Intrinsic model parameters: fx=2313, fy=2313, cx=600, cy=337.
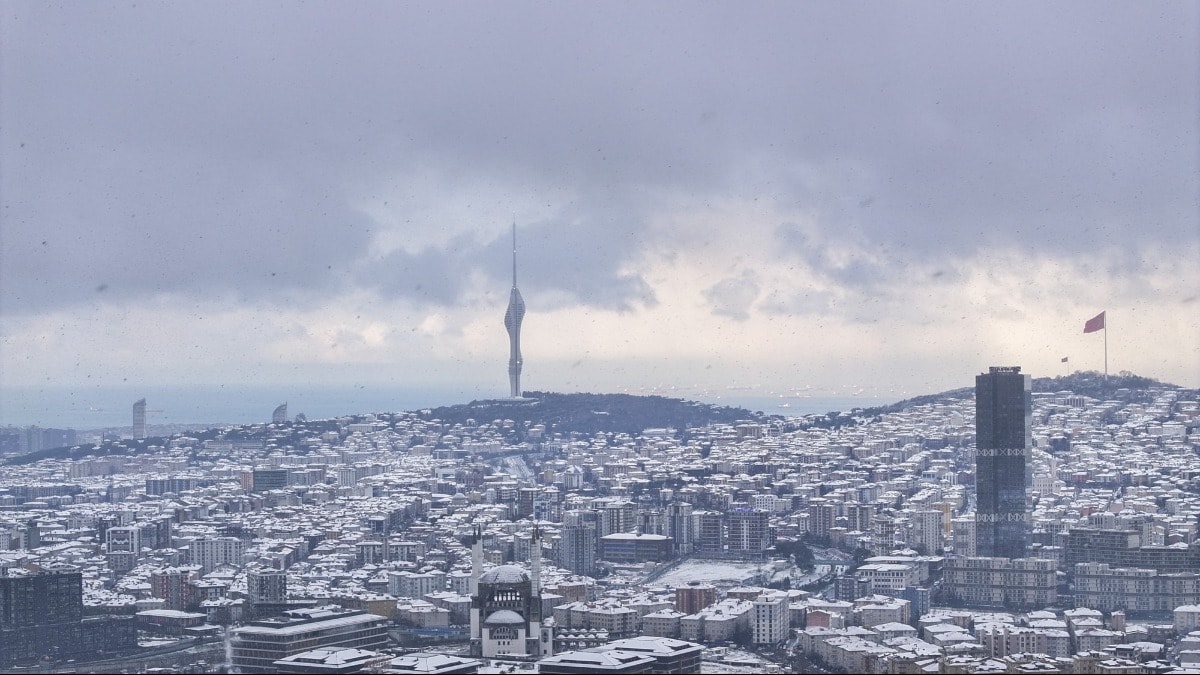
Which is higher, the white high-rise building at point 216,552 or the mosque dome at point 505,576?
the mosque dome at point 505,576

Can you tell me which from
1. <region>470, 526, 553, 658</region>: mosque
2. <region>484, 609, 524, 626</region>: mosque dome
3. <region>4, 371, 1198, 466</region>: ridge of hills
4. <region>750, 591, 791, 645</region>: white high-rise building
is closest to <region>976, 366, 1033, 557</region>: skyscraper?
<region>750, 591, 791, 645</region>: white high-rise building

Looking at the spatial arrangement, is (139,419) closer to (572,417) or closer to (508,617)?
(572,417)

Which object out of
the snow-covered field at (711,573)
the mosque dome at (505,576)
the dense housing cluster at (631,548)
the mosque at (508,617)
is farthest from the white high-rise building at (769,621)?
the snow-covered field at (711,573)

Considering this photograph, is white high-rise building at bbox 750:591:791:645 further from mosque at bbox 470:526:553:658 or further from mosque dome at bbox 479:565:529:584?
mosque dome at bbox 479:565:529:584

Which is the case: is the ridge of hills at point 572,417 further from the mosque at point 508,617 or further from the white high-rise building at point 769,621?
the mosque at point 508,617

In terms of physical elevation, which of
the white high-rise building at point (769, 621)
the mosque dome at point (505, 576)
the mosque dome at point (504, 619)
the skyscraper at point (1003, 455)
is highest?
the skyscraper at point (1003, 455)

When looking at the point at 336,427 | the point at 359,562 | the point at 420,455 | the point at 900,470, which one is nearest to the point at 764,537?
the point at 359,562

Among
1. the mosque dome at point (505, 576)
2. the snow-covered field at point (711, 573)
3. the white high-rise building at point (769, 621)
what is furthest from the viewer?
the snow-covered field at point (711, 573)

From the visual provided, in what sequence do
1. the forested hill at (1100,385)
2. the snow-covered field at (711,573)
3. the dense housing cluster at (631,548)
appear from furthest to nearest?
the forested hill at (1100,385)
the snow-covered field at (711,573)
the dense housing cluster at (631,548)
